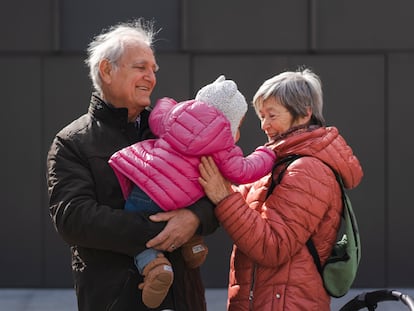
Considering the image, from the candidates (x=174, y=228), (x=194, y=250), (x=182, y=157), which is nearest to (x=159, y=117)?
(x=182, y=157)

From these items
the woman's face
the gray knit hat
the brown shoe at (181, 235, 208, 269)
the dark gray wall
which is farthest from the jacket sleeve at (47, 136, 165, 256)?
the dark gray wall

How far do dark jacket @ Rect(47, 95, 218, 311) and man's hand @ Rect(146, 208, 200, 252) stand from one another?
25 mm

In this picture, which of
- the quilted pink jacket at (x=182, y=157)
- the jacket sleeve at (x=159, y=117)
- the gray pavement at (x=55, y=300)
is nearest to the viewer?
the quilted pink jacket at (x=182, y=157)

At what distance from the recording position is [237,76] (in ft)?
26.7

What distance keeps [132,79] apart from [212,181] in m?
0.52

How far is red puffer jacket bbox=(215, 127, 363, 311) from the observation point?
333cm

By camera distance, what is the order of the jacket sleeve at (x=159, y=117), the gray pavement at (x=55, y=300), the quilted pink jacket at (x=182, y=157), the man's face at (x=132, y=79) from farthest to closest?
the gray pavement at (x=55, y=300)
the man's face at (x=132, y=79)
the jacket sleeve at (x=159, y=117)
the quilted pink jacket at (x=182, y=157)

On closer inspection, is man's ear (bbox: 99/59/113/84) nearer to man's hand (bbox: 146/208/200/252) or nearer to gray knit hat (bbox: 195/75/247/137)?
gray knit hat (bbox: 195/75/247/137)

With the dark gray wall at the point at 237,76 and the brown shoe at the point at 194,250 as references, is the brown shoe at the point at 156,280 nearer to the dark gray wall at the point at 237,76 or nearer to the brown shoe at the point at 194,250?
the brown shoe at the point at 194,250

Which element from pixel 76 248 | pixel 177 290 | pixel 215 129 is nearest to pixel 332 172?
pixel 215 129

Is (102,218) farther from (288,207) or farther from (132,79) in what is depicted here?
(288,207)

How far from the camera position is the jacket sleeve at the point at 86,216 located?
320 cm

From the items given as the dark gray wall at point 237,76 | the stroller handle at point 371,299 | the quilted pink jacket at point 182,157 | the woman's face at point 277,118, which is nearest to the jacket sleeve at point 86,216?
the quilted pink jacket at point 182,157

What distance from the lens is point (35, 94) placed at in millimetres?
8250
